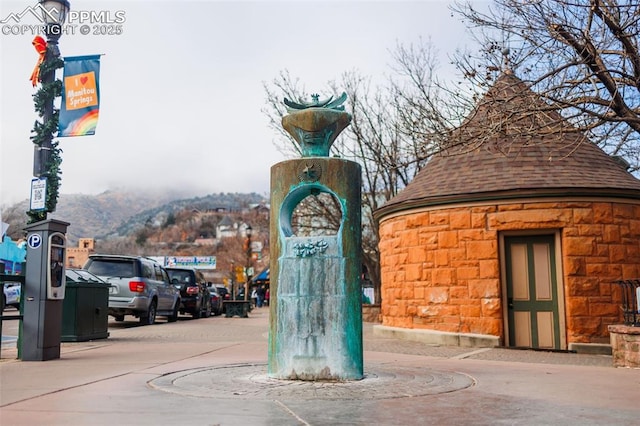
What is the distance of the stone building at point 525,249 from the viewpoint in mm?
12047

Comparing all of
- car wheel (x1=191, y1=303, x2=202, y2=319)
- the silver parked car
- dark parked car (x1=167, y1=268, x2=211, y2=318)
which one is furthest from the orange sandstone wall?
car wheel (x1=191, y1=303, x2=202, y2=319)

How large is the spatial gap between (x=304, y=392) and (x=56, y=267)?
4.92m

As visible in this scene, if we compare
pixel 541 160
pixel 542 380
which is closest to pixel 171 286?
pixel 541 160

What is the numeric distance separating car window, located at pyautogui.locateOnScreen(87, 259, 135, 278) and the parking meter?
750 centimetres

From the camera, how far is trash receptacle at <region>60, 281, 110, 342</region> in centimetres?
1221

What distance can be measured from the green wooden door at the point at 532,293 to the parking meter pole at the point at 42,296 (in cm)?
840

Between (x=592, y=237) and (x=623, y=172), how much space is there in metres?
2.21

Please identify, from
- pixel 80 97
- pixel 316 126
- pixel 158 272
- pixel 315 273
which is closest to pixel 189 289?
pixel 158 272

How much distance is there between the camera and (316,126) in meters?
7.93

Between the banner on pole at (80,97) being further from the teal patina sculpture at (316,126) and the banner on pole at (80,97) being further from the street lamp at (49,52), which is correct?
the teal patina sculpture at (316,126)

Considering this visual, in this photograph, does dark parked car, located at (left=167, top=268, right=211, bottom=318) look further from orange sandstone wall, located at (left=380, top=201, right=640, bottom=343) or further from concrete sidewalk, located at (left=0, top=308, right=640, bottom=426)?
concrete sidewalk, located at (left=0, top=308, right=640, bottom=426)

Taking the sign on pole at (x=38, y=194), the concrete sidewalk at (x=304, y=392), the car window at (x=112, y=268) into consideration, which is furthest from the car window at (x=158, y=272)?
the concrete sidewalk at (x=304, y=392)

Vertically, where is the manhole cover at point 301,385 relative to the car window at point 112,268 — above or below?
below

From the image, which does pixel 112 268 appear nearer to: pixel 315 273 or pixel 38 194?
pixel 38 194
